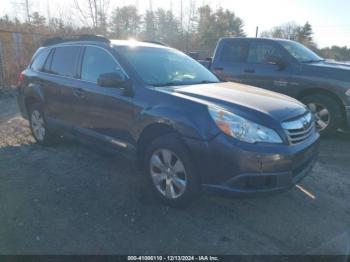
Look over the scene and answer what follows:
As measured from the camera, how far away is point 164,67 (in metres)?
4.10

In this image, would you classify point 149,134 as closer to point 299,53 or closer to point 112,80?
point 112,80

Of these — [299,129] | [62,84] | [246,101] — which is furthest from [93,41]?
[299,129]

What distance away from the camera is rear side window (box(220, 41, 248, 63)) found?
7.30 m

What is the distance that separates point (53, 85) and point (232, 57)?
437 cm

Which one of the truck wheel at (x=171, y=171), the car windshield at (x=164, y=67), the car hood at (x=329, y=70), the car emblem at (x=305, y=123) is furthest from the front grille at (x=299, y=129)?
the car hood at (x=329, y=70)

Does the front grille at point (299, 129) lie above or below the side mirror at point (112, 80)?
below

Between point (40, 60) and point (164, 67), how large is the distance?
106 inches

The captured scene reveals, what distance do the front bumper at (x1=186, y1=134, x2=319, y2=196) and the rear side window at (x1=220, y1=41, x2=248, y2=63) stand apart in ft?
15.5

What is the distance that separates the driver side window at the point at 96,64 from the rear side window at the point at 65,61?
294 millimetres

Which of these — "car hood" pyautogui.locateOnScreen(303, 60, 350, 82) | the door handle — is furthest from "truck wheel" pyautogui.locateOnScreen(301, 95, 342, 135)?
the door handle

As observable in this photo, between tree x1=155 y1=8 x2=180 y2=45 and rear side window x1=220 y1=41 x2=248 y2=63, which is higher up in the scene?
tree x1=155 y1=8 x2=180 y2=45

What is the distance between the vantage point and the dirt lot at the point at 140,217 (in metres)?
2.79

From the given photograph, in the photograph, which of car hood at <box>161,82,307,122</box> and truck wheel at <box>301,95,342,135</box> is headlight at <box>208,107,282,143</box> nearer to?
car hood at <box>161,82,307,122</box>

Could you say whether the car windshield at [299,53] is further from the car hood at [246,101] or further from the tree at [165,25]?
the tree at [165,25]
